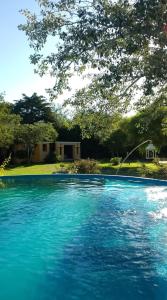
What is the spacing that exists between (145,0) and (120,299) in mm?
4837

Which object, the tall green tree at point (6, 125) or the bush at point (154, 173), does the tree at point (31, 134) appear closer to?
the tall green tree at point (6, 125)

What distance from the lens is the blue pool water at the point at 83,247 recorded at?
757 cm

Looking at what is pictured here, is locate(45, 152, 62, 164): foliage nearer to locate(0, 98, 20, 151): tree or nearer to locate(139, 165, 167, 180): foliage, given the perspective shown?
locate(0, 98, 20, 151): tree

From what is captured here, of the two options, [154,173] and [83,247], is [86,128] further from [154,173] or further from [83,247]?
[154,173]

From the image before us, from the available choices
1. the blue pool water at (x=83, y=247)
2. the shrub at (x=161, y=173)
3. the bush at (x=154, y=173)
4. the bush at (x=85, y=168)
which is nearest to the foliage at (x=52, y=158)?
the bush at (x=85, y=168)

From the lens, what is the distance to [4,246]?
1080cm

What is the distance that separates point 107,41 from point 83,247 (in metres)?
6.01

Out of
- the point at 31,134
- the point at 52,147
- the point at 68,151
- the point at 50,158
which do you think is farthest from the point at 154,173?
the point at 68,151

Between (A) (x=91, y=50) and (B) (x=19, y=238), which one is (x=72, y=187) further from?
(A) (x=91, y=50)

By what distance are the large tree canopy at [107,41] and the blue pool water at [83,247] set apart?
3596 millimetres

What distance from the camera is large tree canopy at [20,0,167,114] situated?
5.65 meters

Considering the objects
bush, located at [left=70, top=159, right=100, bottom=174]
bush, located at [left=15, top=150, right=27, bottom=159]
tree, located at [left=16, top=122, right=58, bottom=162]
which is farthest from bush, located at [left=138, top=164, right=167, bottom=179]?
bush, located at [left=15, top=150, right=27, bottom=159]

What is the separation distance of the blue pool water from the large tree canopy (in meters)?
3.60

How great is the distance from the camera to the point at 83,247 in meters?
10.4
